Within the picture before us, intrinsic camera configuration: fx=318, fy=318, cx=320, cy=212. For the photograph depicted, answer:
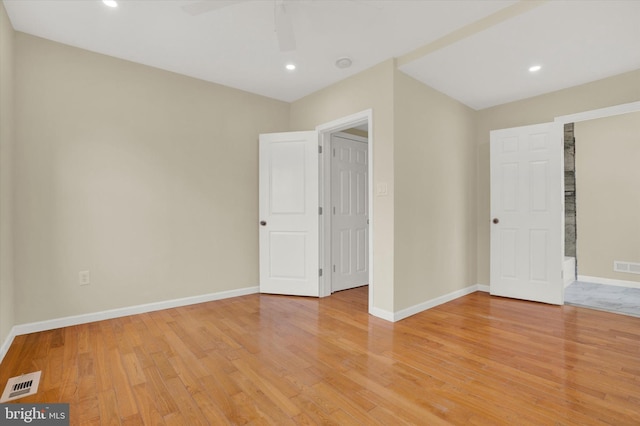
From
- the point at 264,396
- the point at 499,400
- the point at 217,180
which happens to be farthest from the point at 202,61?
the point at 499,400

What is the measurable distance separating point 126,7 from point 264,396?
2.90 metres

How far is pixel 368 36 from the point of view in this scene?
275 cm

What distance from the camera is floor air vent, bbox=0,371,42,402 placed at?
181 cm

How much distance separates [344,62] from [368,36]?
0.47 m

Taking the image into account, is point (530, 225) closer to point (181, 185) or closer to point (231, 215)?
point (231, 215)

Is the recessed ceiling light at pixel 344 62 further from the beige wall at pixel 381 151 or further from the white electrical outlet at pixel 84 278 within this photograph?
the white electrical outlet at pixel 84 278

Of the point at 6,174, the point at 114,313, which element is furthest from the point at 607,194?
the point at 6,174

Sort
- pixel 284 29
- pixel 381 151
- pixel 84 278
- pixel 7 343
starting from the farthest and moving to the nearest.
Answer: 1. pixel 381 151
2. pixel 84 278
3. pixel 7 343
4. pixel 284 29

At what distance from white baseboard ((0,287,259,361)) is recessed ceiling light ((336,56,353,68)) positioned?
9.32 ft

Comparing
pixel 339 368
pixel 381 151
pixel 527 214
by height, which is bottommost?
pixel 339 368

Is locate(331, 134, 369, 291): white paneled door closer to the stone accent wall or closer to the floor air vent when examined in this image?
the floor air vent

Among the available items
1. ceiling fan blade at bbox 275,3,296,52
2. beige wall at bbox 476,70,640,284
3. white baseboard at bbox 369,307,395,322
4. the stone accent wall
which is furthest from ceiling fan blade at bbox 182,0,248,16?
the stone accent wall

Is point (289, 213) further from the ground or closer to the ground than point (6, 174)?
closer to the ground

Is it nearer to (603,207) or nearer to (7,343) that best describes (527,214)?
(603,207)
